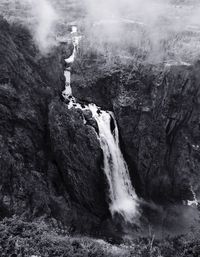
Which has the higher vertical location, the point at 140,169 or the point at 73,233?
the point at 140,169

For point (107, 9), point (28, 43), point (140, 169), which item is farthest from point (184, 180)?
point (107, 9)

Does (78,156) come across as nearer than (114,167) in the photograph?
Yes

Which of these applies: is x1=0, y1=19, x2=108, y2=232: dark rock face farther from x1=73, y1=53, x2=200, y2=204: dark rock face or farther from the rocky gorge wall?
x1=73, y1=53, x2=200, y2=204: dark rock face

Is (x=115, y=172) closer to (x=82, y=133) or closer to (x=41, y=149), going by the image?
(x=82, y=133)

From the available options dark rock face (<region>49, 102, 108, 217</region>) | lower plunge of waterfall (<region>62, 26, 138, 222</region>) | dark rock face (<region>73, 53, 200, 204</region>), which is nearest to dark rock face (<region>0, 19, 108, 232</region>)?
dark rock face (<region>49, 102, 108, 217</region>)

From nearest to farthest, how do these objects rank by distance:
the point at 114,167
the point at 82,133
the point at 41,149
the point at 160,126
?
the point at 41,149
the point at 82,133
the point at 114,167
the point at 160,126

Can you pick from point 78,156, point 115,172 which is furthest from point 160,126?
point 78,156

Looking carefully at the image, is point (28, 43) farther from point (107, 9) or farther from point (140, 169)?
point (107, 9)
